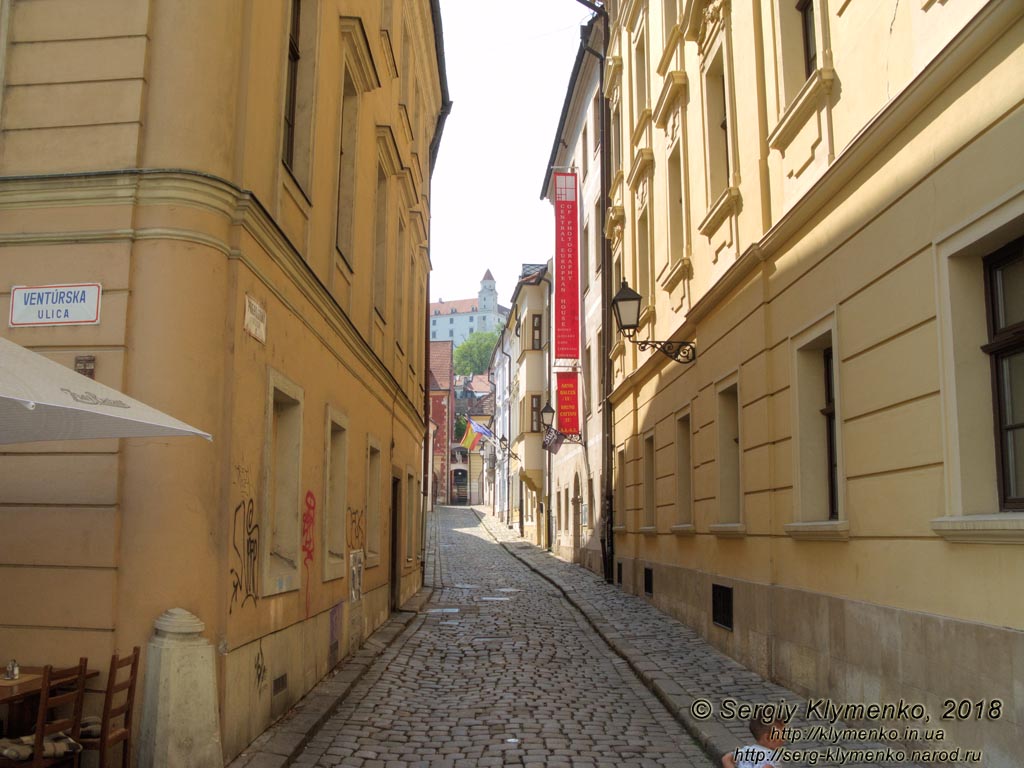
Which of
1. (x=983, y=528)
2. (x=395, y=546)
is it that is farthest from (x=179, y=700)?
(x=395, y=546)

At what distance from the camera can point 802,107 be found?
8711 millimetres

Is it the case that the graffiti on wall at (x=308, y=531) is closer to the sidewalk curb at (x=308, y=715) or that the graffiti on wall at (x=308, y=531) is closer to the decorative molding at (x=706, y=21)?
the sidewalk curb at (x=308, y=715)

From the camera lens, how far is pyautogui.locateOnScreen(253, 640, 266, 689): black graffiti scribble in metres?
6.91

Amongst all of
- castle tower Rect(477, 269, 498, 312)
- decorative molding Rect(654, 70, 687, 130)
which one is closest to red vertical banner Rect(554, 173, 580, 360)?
decorative molding Rect(654, 70, 687, 130)

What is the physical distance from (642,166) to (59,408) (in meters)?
14.1

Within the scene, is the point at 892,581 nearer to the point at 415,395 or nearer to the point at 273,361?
the point at 273,361

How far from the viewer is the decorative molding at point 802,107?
8.23m

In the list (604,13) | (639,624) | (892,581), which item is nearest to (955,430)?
(892,581)

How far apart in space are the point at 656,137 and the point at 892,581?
11337 mm

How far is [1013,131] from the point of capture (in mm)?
5219

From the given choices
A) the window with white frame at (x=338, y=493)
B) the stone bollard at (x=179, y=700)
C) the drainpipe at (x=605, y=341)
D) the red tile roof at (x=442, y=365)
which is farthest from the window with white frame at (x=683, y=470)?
the red tile roof at (x=442, y=365)

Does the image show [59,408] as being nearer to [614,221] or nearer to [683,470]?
[683,470]

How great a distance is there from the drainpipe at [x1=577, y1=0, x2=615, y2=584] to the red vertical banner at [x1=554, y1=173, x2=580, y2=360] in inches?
148

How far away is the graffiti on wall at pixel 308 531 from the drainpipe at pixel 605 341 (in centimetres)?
1280
